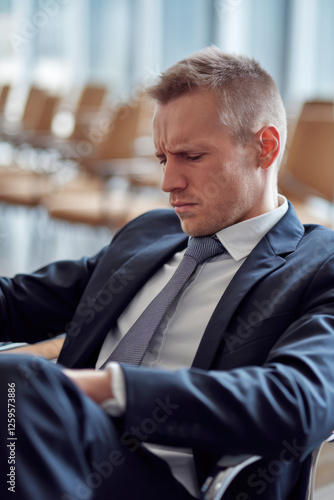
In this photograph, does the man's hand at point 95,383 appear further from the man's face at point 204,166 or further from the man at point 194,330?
the man's face at point 204,166

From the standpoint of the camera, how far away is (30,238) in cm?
502

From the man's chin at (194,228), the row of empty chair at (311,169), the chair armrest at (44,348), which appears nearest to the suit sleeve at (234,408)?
the man's chin at (194,228)

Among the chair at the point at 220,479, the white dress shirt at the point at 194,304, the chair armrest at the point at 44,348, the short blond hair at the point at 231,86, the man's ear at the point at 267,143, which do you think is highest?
the short blond hair at the point at 231,86

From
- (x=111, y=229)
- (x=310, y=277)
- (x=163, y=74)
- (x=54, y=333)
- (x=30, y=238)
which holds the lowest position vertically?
(x=30, y=238)

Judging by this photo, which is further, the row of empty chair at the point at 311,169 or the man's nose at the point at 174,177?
the row of empty chair at the point at 311,169

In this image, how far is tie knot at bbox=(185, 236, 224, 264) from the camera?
1327 millimetres

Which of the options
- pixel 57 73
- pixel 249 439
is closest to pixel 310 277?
pixel 249 439

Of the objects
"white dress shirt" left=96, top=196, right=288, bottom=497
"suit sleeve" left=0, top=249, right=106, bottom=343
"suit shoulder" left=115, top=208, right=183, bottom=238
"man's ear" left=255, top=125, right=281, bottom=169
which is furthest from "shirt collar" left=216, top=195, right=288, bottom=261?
"suit sleeve" left=0, top=249, right=106, bottom=343

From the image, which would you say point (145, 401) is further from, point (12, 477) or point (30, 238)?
point (30, 238)

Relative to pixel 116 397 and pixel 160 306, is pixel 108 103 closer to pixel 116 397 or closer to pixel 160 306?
pixel 160 306

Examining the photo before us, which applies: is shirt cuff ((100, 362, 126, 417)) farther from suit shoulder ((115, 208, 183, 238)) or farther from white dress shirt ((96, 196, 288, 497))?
suit shoulder ((115, 208, 183, 238))

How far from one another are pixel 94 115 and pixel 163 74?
4.05m

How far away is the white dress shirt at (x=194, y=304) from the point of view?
4.09ft

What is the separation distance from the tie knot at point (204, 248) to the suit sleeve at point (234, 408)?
1.26 ft
